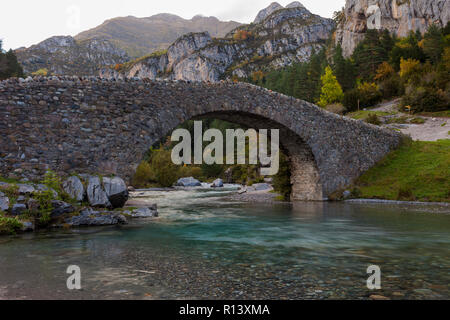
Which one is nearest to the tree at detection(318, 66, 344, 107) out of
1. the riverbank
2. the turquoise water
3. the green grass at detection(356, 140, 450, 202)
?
the riverbank

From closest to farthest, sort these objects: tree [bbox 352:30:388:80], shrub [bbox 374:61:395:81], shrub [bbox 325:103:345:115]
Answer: shrub [bbox 325:103:345:115]
shrub [bbox 374:61:395:81]
tree [bbox 352:30:388:80]

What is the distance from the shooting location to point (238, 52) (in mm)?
159625

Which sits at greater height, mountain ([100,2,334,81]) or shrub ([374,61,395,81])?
mountain ([100,2,334,81])

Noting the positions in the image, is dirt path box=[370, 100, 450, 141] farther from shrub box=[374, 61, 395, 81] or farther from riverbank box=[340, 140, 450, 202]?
shrub box=[374, 61, 395, 81]

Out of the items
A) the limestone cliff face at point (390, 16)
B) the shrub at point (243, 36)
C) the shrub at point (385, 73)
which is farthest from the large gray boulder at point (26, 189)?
the shrub at point (243, 36)

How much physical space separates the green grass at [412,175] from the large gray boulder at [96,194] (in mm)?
13600

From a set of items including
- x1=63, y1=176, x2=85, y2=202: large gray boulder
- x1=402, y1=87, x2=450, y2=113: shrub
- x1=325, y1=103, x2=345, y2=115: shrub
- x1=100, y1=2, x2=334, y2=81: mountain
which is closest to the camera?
x1=63, y1=176, x2=85, y2=202: large gray boulder

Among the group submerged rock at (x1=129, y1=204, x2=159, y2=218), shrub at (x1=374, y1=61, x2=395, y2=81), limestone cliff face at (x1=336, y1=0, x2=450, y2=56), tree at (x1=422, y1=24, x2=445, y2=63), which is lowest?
submerged rock at (x1=129, y1=204, x2=159, y2=218)

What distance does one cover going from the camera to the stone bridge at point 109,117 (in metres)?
10.5

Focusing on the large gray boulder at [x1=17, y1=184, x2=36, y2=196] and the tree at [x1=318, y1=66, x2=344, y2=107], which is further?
the tree at [x1=318, y1=66, x2=344, y2=107]

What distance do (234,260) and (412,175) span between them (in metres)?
15.4

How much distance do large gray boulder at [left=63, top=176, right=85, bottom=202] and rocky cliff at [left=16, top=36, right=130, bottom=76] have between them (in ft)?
492

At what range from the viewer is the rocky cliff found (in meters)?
150
